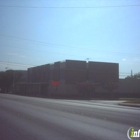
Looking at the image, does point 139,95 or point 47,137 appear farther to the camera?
point 139,95

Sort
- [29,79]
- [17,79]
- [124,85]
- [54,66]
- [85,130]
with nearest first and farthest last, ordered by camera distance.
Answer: [85,130] < [54,66] < [124,85] < [29,79] < [17,79]

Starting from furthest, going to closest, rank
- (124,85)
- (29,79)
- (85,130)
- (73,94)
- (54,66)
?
(29,79)
(124,85)
(54,66)
(73,94)
(85,130)

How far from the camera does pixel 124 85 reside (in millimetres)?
77500

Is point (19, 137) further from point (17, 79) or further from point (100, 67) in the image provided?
point (17, 79)

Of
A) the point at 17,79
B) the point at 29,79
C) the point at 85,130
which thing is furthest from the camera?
the point at 17,79

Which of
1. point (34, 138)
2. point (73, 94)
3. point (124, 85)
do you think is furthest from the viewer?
point (124, 85)

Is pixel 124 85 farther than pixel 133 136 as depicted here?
Yes

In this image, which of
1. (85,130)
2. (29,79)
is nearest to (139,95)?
(29,79)

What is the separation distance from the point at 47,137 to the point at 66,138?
28.9 inches

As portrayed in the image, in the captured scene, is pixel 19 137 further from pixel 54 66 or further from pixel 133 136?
pixel 54 66

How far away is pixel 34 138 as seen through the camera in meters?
9.17

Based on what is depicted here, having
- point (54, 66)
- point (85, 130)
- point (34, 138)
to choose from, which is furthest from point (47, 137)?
point (54, 66)

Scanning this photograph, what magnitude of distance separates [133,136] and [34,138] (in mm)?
3800

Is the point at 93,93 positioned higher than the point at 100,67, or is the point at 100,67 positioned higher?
the point at 100,67
